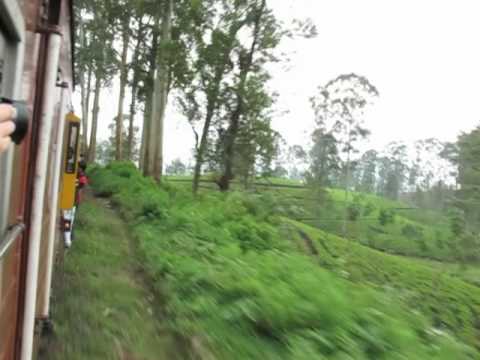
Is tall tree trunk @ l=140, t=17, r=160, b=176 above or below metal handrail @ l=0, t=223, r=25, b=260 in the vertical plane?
above

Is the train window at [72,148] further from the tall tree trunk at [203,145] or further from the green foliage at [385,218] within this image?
the green foliage at [385,218]

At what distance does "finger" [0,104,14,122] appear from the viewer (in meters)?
1.04

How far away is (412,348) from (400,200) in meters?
71.6

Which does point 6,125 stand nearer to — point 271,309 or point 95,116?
point 271,309

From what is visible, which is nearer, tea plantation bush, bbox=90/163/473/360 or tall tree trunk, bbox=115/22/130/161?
tea plantation bush, bbox=90/163/473/360

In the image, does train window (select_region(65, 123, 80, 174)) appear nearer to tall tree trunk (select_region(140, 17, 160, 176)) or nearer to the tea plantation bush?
the tea plantation bush

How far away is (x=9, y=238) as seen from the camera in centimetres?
175

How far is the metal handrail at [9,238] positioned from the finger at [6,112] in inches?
25.0

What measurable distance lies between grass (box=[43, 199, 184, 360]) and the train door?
207cm

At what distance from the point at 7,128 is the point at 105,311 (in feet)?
14.6

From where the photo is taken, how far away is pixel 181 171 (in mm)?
73750

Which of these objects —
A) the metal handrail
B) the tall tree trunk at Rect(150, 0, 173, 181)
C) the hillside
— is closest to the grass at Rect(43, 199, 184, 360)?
the metal handrail

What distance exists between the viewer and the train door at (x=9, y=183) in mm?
1637

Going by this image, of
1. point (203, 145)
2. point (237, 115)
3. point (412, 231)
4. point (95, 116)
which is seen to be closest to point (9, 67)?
point (237, 115)
